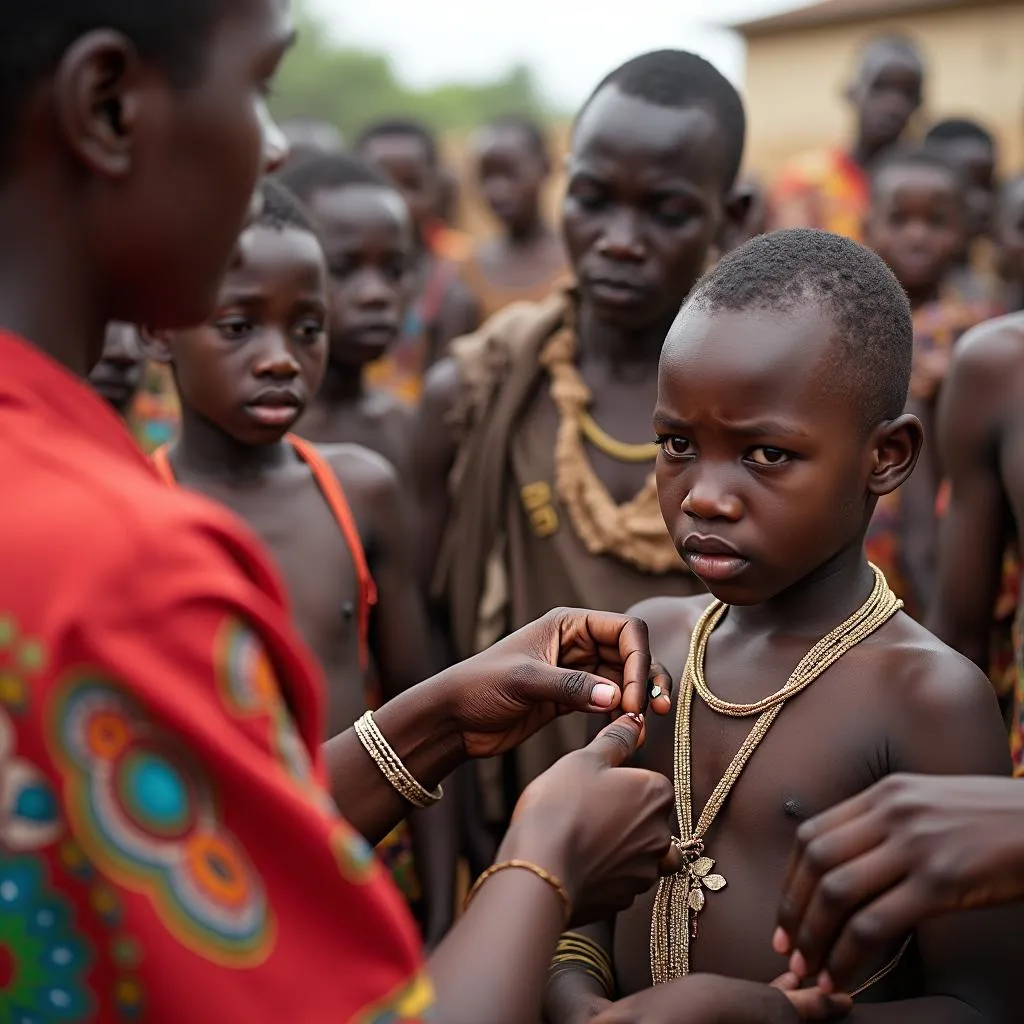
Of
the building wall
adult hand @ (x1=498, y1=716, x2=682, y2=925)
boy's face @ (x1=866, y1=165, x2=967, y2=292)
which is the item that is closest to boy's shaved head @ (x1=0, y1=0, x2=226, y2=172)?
adult hand @ (x1=498, y1=716, x2=682, y2=925)

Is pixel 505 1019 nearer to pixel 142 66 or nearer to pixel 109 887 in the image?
pixel 109 887

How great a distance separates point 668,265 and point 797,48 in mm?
14934

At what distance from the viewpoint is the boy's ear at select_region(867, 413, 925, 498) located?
2.32m

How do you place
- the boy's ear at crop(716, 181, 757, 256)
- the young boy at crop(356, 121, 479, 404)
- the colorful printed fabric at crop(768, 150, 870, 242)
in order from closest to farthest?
the boy's ear at crop(716, 181, 757, 256)
the young boy at crop(356, 121, 479, 404)
the colorful printed fabric at crop(768, 150, 870, 242)

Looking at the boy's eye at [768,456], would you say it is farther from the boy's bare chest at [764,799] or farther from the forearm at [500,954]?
the forearm at [500,954]

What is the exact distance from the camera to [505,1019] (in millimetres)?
1540

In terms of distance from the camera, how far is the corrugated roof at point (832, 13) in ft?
53.2

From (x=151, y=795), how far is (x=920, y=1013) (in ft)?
4.33

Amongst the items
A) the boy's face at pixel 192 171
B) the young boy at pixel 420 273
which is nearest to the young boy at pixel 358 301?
the young boy at pixel 420 273

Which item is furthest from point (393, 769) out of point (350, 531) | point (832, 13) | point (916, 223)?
point (832, 13)

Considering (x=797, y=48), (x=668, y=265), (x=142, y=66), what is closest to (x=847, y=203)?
(x=668, y=265)

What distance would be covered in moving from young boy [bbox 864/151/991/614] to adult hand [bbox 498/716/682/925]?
9.50 ft

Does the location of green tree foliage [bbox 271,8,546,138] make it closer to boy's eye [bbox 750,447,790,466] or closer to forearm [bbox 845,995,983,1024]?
boy's eye [bbox 750,447,790,466]

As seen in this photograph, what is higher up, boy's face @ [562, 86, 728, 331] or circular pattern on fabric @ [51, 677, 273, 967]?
boy's face @ [562, 86, 728, 331]
